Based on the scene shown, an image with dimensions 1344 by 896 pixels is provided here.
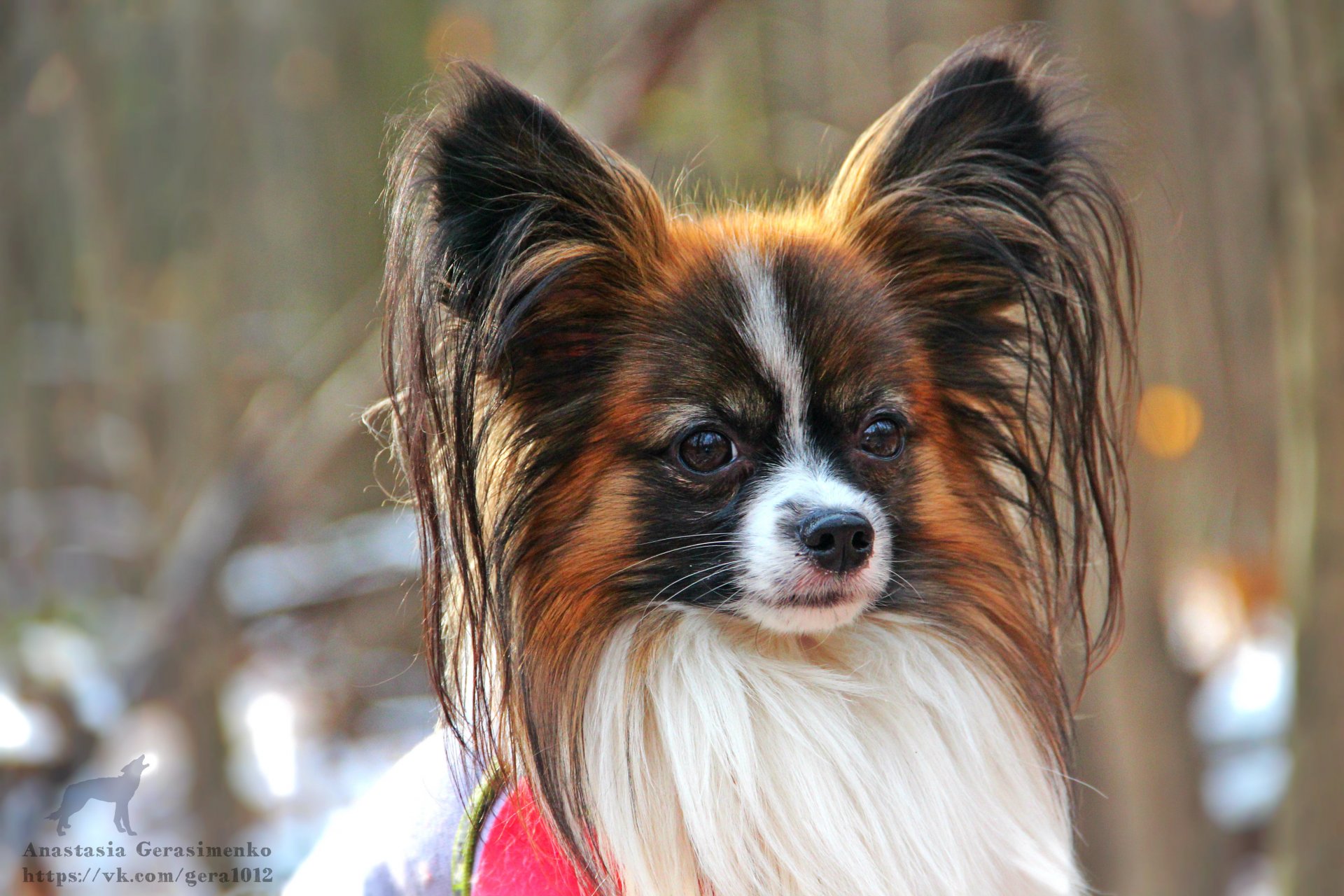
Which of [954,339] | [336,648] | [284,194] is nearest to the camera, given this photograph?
[954,339]

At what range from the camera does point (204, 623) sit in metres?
4.45

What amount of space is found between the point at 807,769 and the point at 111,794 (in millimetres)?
1953

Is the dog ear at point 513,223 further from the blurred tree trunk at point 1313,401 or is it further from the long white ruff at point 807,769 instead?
the blurred tree trunk at point 1313,401

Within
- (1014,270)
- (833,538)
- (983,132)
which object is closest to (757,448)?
(833,538)

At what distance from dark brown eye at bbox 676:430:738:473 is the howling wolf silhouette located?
1.89 meters

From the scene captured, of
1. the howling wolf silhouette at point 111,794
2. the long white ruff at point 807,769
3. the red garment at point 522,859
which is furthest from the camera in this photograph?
the howling wolf silhouette at point 111,794

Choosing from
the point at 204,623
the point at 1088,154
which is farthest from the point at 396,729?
the point at 1088,154

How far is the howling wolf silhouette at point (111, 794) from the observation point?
9.73ft

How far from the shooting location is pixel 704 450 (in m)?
1.97

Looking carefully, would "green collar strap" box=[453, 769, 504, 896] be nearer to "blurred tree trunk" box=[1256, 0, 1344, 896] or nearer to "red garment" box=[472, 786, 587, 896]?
"red garment" box=[472, 786, 587, 896]

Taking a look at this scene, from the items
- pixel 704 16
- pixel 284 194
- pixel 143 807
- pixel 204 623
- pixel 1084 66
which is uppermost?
pixel 284 194

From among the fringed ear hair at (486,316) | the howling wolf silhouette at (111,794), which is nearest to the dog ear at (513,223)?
the fringed ear hair at (486,316)

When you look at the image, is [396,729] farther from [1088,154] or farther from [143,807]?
[1088,154]

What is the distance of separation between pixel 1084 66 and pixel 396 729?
15.5ft
